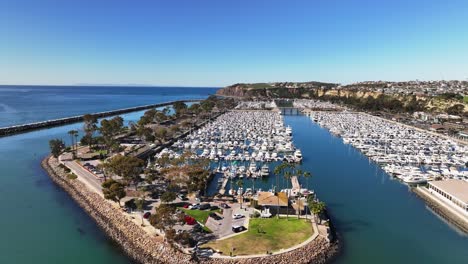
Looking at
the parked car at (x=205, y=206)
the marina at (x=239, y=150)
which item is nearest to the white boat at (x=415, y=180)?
the marina at (x=239, y=150)

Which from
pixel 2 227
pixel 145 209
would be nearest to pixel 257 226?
pixel 145 209

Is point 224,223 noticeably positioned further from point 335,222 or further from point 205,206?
point 335,222

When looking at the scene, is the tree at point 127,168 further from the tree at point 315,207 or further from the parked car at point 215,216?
the tree at point 315,207

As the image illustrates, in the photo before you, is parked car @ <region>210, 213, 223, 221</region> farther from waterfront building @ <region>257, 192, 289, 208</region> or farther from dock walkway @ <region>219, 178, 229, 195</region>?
dock walkway @ <region>219, 178, 229, 195</region>

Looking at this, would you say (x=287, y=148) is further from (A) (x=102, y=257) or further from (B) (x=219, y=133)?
(A) (x=102, y=257)

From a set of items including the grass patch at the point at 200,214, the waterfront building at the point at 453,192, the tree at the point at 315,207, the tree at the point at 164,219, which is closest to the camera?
the tree at the point at 164,219

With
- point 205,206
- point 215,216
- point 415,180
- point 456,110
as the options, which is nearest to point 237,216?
point 215,216
